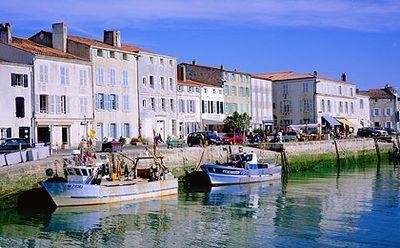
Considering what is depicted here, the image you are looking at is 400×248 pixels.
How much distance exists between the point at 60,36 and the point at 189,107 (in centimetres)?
1703

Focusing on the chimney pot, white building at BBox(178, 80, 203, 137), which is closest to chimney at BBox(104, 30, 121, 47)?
the chimney pot

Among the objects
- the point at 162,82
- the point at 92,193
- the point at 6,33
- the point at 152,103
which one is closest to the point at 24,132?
the point at 6,33

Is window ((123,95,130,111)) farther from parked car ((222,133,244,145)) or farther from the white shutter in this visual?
parked car ((222,133,244,145))

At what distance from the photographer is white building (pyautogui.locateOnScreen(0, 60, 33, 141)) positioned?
4781 centimetres

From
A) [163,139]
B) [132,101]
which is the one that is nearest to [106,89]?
[132,101]

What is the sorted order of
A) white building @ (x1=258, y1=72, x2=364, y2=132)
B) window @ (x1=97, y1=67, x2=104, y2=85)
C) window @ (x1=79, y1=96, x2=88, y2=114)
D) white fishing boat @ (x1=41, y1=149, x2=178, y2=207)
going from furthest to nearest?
1. white building @ (x1=258, y1=72, x2=364, y2=132)
2. window @ (x1=97, y1=67, x2=104, y2=85)
3. window @ (x1=79, y1=96, x2=88, y2=114)
4. white fishing boat @ (x1=41, y1=149, x2=178, y2=207)

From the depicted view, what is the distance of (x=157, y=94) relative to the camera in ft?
207

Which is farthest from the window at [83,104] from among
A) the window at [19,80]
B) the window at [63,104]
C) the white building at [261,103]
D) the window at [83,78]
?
the white building at [261,103]

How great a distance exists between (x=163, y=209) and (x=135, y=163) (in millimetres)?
6854

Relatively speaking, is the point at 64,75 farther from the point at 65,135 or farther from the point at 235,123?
the point at 235,123

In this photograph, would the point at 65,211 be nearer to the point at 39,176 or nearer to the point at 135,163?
the point at 39,176

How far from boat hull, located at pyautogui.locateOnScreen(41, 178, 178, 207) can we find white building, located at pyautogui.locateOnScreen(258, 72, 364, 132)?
2129 inches

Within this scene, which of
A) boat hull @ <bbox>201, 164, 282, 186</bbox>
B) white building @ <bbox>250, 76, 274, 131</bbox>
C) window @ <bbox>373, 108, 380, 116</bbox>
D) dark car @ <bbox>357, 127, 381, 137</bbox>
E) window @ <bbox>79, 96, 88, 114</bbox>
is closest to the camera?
boat hull @ <bbox>201, 164, 282, 186</bbox>

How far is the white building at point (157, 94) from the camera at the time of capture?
61.3 m
